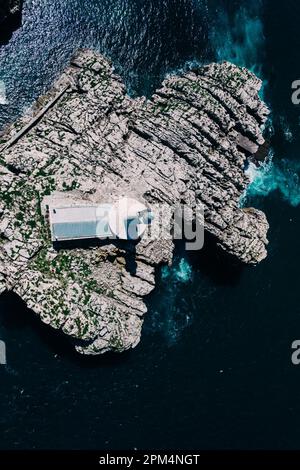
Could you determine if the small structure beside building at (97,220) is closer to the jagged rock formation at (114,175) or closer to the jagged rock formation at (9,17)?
the jagged rock formation at (114,175)

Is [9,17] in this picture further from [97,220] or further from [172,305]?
[172,305]

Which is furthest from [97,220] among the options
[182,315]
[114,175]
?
[182,315]

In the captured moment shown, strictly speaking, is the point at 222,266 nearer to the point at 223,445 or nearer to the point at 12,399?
the point at 223,445

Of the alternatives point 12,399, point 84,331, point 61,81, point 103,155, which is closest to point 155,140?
point 103,155

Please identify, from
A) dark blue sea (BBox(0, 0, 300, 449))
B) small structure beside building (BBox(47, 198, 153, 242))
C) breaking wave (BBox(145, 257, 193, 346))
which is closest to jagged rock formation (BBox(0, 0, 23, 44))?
dark blue sea (BBox(0, 0, 300, 449))

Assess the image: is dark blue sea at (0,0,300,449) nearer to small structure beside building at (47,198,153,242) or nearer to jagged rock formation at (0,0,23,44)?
jagged rock formation at (0,0,23,44)

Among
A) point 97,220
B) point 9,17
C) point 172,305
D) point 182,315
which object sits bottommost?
point 182,315
